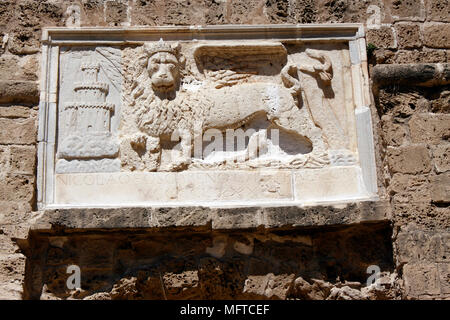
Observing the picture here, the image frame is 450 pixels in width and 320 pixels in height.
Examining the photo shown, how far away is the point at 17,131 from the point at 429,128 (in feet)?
10.6

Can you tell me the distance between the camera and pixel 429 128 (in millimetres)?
5840

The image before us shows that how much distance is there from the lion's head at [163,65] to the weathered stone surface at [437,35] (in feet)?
6.76

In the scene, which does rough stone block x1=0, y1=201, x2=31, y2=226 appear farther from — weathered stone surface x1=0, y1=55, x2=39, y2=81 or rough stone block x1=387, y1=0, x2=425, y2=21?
rough stone block x1=387, y1=0, x2=425, y2=21

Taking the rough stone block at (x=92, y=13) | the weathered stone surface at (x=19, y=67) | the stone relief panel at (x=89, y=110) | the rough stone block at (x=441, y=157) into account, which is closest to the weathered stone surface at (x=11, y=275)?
the stone relief panel at (x=89, y=110)

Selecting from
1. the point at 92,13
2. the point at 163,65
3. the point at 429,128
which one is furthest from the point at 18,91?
the point at 429,128

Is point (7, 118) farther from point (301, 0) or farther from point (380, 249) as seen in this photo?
point (380, 249)

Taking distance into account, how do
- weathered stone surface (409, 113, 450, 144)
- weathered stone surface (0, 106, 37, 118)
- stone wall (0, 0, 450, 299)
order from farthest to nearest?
weathered stone surface (0, 106, 37, 118)
weathered stone surface (409, 113, 450, 144)
stone wall (0, 0, 450, 299)

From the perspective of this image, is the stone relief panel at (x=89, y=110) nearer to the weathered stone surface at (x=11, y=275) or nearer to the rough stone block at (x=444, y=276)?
the weathered stone surface at (x=11, y=275)

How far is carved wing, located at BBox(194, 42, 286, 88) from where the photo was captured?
6.27 meters

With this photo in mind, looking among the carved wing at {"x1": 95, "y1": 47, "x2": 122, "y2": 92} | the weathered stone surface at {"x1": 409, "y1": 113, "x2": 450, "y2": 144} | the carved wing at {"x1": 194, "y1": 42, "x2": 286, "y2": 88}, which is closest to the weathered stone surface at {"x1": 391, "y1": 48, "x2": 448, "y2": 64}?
the weathered stone surface at {"x1": 409, "y1": 113, "x2": 450, "y2": 144}

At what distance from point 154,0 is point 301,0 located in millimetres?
1251

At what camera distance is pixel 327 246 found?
229 inches

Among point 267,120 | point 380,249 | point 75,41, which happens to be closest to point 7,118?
point 75,41

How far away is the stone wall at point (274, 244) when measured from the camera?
5.57 m
